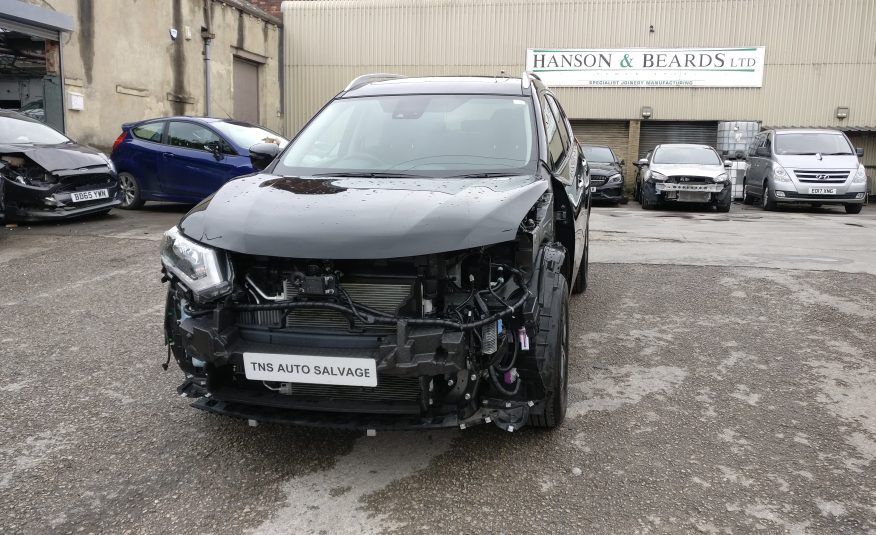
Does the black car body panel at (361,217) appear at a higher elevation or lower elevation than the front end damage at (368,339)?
higher

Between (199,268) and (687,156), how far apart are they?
13692 millimetres

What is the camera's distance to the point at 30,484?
9.16 feet

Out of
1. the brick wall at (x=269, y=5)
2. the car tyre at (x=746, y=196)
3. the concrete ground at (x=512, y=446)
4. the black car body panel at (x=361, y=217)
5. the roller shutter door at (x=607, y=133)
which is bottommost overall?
the concrete ground at (x=512, y=446)

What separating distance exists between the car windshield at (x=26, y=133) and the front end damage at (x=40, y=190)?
0.41 m

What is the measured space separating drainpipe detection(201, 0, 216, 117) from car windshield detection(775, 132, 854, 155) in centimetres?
1266

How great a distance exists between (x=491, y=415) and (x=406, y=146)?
1.77 m

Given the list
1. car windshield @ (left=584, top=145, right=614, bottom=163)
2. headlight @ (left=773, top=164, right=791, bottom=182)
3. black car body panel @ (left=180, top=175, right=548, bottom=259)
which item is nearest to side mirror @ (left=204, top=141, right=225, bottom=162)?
black car body panel @ (left=180, top=175, right=548, bottom=259)

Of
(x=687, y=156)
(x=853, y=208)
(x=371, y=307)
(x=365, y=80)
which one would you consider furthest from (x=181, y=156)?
(x=853, y=208)

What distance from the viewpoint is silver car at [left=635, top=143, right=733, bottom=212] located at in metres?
13.7

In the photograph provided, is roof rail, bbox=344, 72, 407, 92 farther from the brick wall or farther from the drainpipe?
the brick wall

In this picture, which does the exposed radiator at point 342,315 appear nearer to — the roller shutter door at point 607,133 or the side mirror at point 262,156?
the side mirror at point 262,156

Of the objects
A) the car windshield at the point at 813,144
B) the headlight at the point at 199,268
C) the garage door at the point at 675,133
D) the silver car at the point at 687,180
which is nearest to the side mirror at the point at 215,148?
the headlight at the point at 199,268

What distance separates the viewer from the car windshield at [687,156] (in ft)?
48.0

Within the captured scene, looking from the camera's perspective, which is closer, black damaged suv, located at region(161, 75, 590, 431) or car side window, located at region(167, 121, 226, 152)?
black damaged suv, located at region(161, 75, 590, 431)
